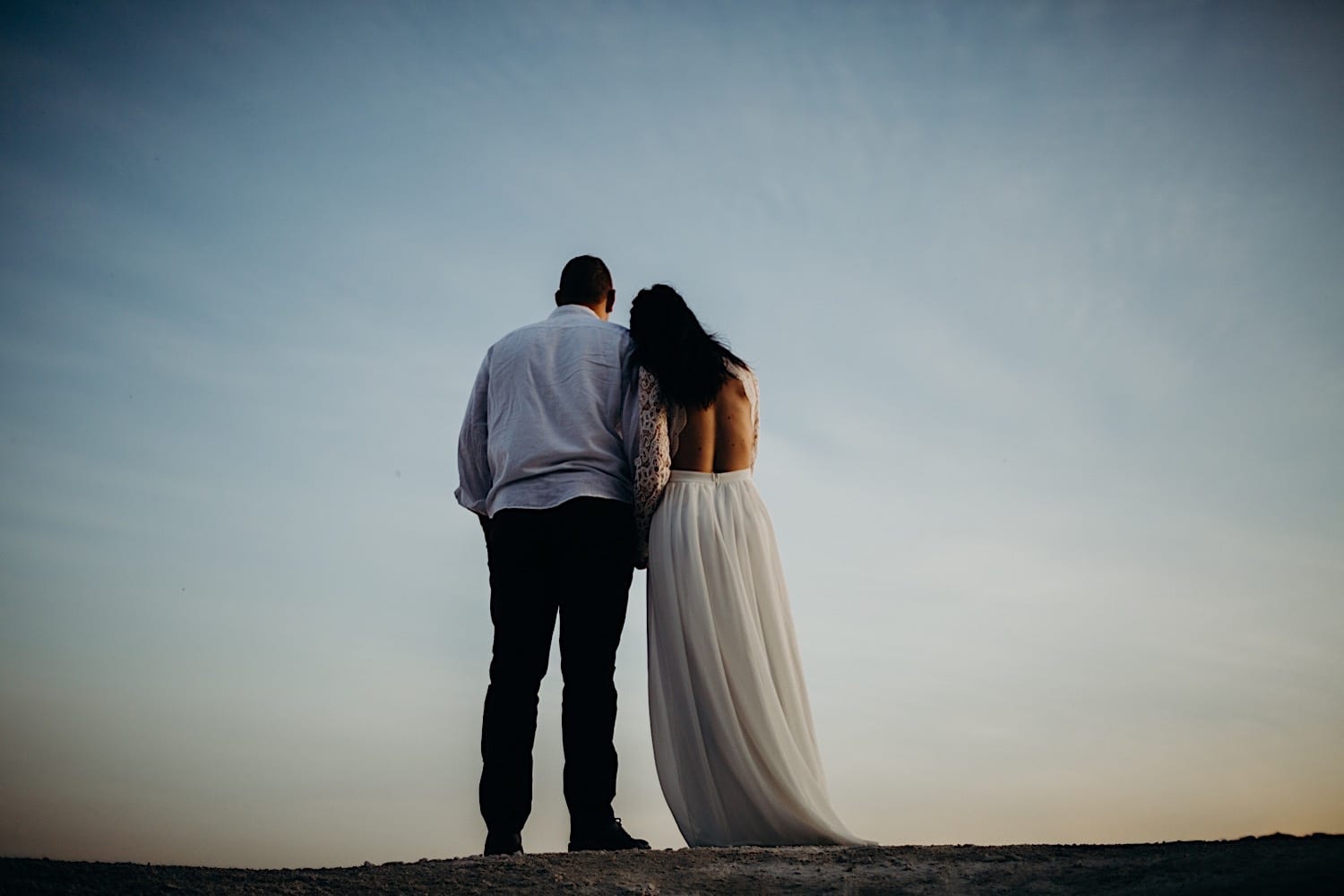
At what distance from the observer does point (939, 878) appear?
386 cm

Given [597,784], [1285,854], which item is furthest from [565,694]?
[1285,854]

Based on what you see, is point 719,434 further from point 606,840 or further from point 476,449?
point 606,840

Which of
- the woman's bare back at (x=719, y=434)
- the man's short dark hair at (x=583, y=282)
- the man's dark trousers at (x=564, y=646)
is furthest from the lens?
the man's short dark hair at (x=583, y=282)

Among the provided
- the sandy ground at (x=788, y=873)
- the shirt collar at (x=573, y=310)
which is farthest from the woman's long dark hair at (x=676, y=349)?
the sandy ground at (x=788, y=873)

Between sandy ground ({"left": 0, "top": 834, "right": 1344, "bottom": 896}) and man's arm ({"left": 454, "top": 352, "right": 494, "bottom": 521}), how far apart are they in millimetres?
1729

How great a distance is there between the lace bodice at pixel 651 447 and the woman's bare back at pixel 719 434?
9 cm

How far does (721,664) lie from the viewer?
17.3 feet

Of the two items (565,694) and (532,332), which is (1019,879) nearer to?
(565,694)

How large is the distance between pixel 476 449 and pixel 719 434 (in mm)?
1120

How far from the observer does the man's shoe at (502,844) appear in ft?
15.8

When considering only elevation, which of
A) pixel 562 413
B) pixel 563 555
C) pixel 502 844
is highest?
pixel 562 413

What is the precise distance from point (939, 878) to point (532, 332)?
9.24 ft

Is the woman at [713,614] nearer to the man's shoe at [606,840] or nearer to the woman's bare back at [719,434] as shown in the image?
the woman's bare back at [719,434]

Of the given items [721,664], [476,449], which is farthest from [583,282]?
[721,664]
